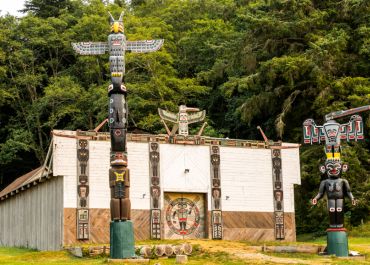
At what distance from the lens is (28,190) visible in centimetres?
3453

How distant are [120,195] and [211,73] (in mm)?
27061

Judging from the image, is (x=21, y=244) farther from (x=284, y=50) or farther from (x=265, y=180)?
(x=284, y=50)

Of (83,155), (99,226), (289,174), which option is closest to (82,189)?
(83,155)

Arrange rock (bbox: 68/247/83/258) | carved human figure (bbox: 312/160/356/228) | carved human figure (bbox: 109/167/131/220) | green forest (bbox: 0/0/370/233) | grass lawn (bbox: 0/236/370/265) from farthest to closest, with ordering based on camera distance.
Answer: green forest (bbox: 0/0/370/233)
rock (bbox: 68/247/83/258)
carved human figure (bbox: 312/160/356/228)
carved human figure (bbox: 109/167/131/220)
grass lawn (bbox: 0/236/370/265)

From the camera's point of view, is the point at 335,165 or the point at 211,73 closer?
the point at 335,165

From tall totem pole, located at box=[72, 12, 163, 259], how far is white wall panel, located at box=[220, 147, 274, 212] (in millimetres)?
9654

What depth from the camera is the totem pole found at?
84.0 feet

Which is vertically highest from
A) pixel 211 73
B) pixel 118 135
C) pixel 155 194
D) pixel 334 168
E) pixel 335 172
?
pixel 211 73

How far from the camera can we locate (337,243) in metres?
25.4

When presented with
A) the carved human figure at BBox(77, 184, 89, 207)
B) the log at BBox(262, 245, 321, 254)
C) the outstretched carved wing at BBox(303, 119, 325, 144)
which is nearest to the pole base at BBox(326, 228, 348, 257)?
the log at BBox(262, 245, 321, 254)

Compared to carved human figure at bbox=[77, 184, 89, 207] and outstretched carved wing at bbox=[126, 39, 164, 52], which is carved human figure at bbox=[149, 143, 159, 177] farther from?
outstretched carved wing at bbox=[126, 39, 164, 52]

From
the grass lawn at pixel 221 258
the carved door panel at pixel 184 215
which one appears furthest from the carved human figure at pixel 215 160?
the grass lawn at pixel 221 258

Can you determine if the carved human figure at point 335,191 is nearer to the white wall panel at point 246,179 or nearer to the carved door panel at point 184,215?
the white wall panel at point 246,179

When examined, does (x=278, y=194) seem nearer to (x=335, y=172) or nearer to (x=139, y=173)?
(x=139, y=173)
